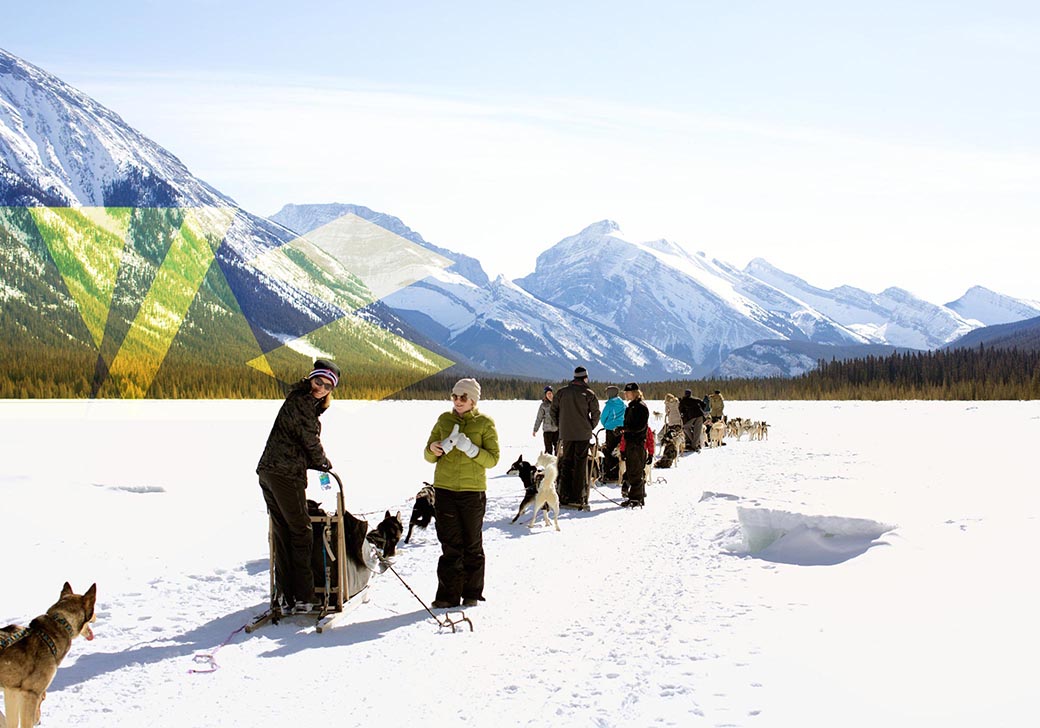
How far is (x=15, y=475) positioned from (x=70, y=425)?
16.2 metres

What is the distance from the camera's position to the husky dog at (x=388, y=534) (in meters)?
9.56

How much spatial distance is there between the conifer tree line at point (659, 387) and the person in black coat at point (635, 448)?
44.8 m

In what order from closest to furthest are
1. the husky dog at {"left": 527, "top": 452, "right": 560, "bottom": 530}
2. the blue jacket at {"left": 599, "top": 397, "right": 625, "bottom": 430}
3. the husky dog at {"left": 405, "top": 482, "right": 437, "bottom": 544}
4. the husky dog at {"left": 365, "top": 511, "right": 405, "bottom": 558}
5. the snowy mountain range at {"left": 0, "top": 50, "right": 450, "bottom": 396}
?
the husky dog at {"left": 365, "top": 511, "right": 405, "bottom": 558}
the husky dog at {"left": 405, "top": 482, "right": 437, "bottom": 544}
the husky dog at {"left": 527, "top": 452, "right": 560, "bottom": 530}
the blue jacket at {"left": 599, "top": 397, "right": 625, "bottom": 430}
the snowy mountain range at {"left": 0, "top": 50, "right": 450, "bottom": 396}

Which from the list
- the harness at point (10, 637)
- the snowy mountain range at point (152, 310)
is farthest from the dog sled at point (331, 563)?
the snowy mountain range at point (152, 310)

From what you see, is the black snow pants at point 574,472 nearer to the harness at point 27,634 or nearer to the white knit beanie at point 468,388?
the white knit beanie at point 468,388

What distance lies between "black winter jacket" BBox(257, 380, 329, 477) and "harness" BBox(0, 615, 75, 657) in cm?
217

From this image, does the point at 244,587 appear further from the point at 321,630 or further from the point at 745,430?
the point at 745,430

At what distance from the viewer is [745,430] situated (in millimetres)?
33812

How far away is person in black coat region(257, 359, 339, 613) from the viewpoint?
716 centimetres

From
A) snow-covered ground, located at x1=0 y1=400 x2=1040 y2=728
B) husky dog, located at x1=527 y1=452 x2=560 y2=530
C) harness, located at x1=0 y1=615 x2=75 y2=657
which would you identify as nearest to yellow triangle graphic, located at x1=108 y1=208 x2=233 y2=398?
snow-covered ground, located at x1=0 y1=400 x2=1040 y2=728

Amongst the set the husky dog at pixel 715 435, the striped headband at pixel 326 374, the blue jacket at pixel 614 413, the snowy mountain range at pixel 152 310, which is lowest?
the husky dog at pixel 715 435

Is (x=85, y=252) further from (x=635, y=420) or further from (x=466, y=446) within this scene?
(x=466, y=446)

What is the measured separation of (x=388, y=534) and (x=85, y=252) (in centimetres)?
17814

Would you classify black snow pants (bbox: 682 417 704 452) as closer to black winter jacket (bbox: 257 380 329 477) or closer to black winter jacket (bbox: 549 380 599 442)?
black winter jacket (bbox: 549 380 599 442)
